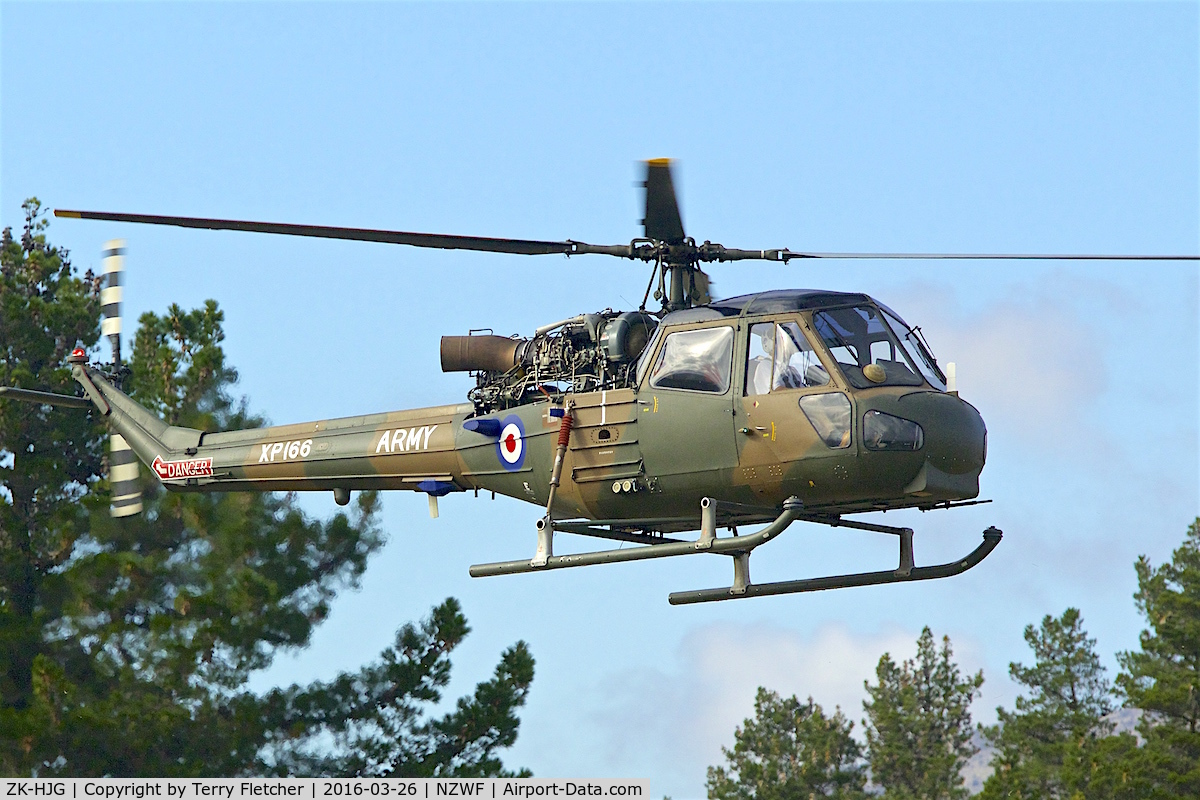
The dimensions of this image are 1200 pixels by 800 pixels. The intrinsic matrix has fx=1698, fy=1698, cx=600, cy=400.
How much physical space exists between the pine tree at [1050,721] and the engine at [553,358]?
2532cm

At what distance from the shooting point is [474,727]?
95.1 ft

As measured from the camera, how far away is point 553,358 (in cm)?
1600

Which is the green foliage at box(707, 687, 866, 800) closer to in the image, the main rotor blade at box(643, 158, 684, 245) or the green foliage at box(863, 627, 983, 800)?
the green foliage at box(863, 627, 983, 800)

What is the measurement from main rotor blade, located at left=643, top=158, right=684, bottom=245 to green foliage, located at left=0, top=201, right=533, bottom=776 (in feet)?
42.5

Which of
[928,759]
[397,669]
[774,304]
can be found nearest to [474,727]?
[397,669]

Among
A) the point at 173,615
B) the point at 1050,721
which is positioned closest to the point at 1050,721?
the point at 1050,721

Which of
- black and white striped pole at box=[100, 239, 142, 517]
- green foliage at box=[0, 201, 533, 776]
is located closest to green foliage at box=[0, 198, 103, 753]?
green foliage at box=[0, 201, 533, 776]

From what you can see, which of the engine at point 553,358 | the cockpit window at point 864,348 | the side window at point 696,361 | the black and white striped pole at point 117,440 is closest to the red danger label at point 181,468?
the black and white striped pole at point 117,440

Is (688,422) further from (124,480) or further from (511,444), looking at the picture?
(124,480)

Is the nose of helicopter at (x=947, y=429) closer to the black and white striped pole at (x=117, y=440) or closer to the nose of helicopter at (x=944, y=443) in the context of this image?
the nose of helicopter at (x=944, y=443)

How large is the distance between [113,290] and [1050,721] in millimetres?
30302

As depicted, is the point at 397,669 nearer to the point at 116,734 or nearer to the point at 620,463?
the point at 116,734

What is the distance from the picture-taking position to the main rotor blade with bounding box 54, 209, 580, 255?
50.8 ft

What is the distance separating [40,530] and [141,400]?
127 inches
